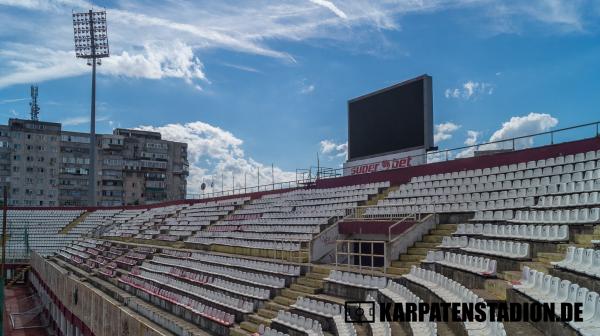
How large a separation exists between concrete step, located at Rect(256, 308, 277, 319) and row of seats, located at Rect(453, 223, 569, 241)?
4890 millimetres

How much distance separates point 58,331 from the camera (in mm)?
25141

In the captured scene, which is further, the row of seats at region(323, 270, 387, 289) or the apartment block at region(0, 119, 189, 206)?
the apartment block at region(0, 119, 189, 206)

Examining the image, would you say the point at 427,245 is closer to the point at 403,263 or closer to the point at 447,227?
the point at 403,263

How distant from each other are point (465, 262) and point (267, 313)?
505 cm

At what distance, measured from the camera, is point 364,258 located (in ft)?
56.4

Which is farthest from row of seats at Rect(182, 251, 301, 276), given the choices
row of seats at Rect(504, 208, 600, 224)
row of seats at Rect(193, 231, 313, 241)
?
row of seats at Rect(504, 208, 600, 224)

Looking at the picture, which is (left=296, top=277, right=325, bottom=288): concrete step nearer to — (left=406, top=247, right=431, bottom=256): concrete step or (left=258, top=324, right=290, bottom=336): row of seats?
(left=258, top=324, right=290, bottom=336): row of seats

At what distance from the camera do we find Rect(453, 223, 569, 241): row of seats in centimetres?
924

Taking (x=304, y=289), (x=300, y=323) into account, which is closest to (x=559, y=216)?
(x=300, y=323)

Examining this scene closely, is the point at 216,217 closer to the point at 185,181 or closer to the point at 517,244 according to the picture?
the point at 517,244

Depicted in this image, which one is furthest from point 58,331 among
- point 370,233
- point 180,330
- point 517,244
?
point 517,244

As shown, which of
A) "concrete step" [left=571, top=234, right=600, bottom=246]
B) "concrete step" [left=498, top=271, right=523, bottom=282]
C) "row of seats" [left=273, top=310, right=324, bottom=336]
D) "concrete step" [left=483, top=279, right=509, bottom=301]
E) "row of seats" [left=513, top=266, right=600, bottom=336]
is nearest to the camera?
"row of seats" [left=513, top=266, right=600, bottom=336]

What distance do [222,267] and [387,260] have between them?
652 cm

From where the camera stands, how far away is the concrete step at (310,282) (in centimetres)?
1303
